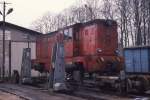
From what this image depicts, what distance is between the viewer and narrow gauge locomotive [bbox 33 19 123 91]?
22.0 meters

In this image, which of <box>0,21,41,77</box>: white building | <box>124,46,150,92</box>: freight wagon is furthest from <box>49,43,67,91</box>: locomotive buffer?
<box>0,21,41,77</box>: white building

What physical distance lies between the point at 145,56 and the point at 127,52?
181cm

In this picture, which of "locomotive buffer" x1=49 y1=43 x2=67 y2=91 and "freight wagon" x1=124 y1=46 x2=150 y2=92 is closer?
"freight wagon" x1=124 y1=46 x2=150 y2=92

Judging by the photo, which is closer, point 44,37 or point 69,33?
point 69,33

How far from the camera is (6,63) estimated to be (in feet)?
131

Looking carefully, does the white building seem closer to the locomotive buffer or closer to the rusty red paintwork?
the rusty red paintwork

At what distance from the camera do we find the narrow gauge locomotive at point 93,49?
22031 millimetres

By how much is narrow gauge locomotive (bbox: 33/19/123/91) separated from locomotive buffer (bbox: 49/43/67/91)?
5.49 ft

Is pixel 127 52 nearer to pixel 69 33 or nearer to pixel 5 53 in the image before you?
pixel 69 33

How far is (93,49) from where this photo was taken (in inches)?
886

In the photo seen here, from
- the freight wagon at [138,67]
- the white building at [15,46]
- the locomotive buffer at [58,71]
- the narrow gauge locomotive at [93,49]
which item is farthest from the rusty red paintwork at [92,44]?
the white building at [15,46]

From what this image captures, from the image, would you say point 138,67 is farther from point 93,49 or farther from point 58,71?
point 58,71

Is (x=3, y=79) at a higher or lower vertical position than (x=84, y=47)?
lower

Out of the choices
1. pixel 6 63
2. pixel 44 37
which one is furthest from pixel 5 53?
pixel 44 37
